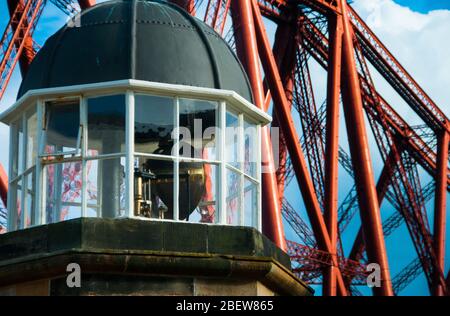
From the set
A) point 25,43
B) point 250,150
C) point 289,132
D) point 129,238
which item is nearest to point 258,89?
point 289,132

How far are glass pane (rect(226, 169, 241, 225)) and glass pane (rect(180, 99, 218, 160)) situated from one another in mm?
300

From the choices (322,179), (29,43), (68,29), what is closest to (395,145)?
(322,179)

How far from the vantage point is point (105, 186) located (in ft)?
48.8

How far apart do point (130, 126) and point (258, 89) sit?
64.2 feet

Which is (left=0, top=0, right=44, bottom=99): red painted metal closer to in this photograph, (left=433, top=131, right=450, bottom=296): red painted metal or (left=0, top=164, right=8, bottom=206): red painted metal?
(left=0, top=164, right=8, bottom=206): red painted metal

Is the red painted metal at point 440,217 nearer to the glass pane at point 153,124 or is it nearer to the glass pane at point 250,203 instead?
the glass pane at point 250,203

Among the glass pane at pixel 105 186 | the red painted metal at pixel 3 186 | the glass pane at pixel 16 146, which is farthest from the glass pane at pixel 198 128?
the red painted metal at pixel 3 186

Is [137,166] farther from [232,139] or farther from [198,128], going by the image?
[232,139]

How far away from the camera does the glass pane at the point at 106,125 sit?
14.6 m

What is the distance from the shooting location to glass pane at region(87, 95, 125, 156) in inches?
576

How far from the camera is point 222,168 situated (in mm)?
14945

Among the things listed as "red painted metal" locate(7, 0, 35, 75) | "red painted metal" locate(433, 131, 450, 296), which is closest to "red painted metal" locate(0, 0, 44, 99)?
"red painted metal" locate(7, 0, 35, 75)

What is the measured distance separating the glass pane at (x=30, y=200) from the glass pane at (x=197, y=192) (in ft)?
4.30

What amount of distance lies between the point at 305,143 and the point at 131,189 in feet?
94.1
